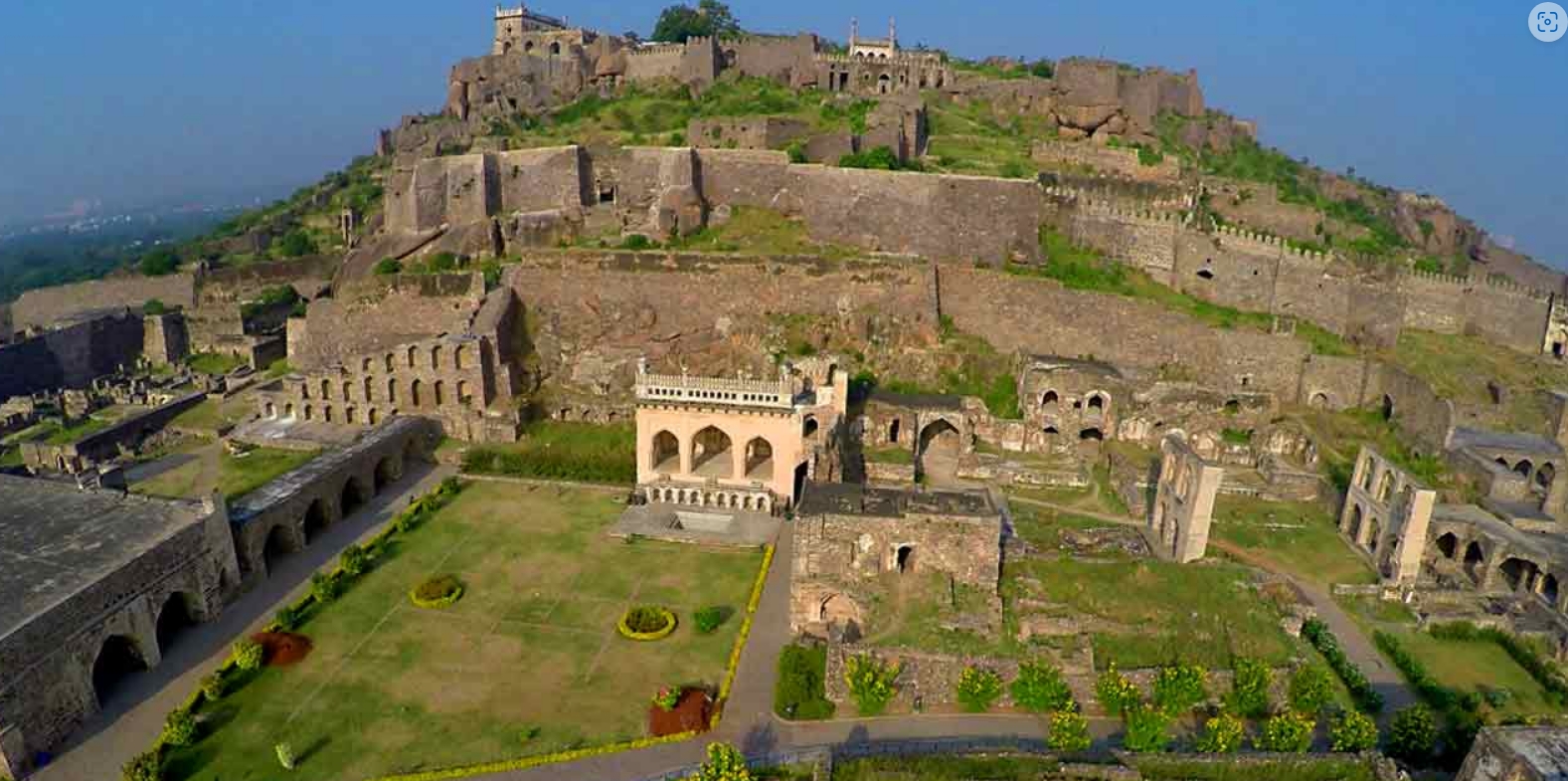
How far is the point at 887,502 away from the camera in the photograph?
23547 millimetres

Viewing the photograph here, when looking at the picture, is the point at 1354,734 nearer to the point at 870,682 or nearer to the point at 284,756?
the point at 870,682

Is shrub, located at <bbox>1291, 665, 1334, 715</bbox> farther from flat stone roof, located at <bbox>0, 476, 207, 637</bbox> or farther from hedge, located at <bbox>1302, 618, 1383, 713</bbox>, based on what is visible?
flat stone roof, located at <bbox>0, 476, 207, 637</bbox>

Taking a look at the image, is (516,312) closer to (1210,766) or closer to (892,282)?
(892,282)

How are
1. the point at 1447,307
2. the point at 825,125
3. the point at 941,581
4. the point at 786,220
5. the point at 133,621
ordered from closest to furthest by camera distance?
1. the point at 133,621
2. the point at 941,581
3. the point at 1447,307
4. the point at 786,220
5. the point at 825,125

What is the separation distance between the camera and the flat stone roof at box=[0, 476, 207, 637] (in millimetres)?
19641

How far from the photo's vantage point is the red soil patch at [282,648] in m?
22.0

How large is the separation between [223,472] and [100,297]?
97.3 feet

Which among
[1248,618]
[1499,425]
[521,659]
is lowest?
[521,659]

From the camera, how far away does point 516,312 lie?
3981 cm

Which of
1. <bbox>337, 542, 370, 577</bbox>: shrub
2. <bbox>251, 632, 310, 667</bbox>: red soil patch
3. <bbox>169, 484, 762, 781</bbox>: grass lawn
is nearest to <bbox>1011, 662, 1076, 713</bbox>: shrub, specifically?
<bbox>169, 484, 762, 781</bbox>: grass lawn

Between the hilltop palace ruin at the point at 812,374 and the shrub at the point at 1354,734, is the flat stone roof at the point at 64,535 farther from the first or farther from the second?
the shrub at the point at 1354,734

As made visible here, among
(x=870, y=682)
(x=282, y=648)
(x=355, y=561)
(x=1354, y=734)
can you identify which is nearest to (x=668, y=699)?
(x=870, y=682)

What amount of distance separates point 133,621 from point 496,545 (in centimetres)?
930

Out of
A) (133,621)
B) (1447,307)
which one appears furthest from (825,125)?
(133,621)
